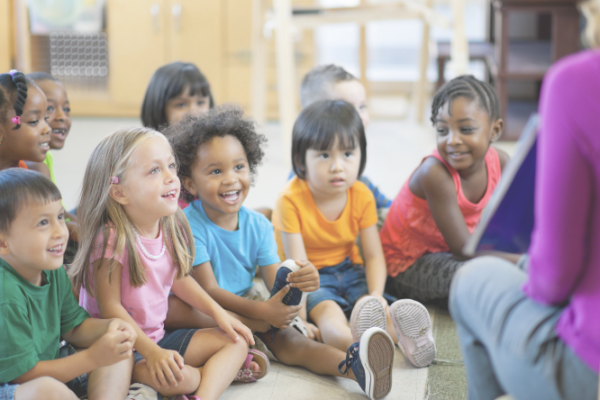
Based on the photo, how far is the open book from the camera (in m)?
0.73

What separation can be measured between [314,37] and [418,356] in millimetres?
2697

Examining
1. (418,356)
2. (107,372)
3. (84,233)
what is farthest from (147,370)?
(418,356)

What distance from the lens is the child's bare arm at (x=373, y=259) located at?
1392 mm

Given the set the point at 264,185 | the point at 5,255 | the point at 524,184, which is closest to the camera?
the point at 524,184

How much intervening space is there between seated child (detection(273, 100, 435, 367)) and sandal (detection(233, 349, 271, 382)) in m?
0.19

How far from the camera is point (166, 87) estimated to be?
1.74m

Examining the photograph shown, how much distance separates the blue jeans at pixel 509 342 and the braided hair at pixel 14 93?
95cm

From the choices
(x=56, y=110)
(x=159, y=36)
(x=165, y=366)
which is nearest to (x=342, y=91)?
(x=56, y=110)

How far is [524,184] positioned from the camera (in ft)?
2.45

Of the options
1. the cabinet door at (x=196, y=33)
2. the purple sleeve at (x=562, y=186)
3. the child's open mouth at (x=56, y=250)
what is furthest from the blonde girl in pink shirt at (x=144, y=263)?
the cabinet door at (x=196, y=33)

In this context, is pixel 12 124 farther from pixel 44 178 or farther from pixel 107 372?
pixel 107 372

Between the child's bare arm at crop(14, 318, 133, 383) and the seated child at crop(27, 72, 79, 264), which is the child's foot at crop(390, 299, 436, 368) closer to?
the child's bare arm at crop(14, 318, 133, 383)

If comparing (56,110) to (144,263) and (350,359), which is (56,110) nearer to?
(144,263)

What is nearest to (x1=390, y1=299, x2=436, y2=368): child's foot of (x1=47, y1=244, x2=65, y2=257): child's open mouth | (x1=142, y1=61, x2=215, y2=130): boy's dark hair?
(x1=47, y1=244, x2=65, y2=257): child's open mouth
